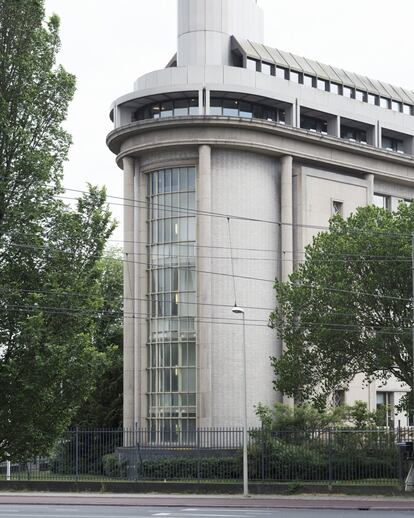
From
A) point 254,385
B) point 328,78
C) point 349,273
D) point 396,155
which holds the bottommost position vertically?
point 254,385

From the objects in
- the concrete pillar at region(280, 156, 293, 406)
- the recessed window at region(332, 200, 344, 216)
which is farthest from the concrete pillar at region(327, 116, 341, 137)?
the concrete pillar at region(280, 156, 293, 406)

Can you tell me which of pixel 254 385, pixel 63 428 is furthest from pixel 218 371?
pixel 63 428

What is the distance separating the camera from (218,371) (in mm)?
56969

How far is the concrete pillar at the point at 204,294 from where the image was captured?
5628cm

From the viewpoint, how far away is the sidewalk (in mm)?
34719

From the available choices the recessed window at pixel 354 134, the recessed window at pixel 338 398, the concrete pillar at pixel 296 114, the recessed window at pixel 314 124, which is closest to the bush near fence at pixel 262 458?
the recessed window at pixel 338 398

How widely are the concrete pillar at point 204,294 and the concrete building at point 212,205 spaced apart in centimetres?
7

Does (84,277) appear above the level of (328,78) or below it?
below

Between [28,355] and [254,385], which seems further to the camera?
[254,385]

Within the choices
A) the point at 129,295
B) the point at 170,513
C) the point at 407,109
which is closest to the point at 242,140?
the point at 129,295

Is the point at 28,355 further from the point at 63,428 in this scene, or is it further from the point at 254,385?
the point at 254,385

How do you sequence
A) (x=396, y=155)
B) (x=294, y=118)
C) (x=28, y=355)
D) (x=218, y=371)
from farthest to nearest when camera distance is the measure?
(x=396, y=155), (x=294, y=118), (x=218, y=371), (x=28, y=355)

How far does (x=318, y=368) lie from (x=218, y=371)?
12639 millimetres

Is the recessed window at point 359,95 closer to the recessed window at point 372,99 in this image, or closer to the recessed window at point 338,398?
the recessed window at point 372,99
